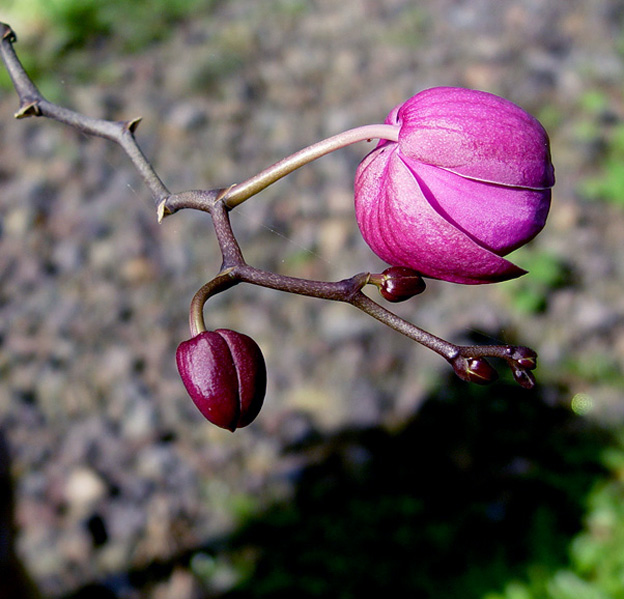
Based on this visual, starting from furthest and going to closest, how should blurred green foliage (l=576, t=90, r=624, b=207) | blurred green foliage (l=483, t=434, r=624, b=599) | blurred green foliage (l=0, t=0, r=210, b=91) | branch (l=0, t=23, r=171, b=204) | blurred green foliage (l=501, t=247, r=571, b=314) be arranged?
blurred green foliage (l=0, t=0, r=210, b=91)
blurred green foliage (l=576, t=90, r=624, b=207)
blurred green foliage (l=501, t=247, r=571, b=314)
blurred green foliage (l=483, t=434, r=624, b=599)
branch (l=0, t=23, r=171, b=204)

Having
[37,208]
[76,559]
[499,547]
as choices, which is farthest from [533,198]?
[37,208]

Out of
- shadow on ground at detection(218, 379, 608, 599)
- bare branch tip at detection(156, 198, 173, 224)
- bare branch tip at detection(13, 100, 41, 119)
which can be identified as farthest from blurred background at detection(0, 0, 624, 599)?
bare branch tip at detection(156, 198, 173, 224)

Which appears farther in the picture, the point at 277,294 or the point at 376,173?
the point at 277,294

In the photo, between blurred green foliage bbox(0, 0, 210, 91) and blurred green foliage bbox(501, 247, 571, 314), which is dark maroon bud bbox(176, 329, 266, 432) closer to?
blurred green foliage bbox(501, 247, 571, 314)

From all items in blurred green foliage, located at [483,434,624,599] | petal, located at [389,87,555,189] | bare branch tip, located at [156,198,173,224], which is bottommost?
blurred green foliage, located at [483,434,624,599]

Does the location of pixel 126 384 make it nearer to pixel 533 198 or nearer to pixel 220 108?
pixel 220 108

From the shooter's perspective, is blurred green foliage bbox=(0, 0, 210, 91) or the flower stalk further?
blurred green foliage bbox=(0, 0, 210, 91)

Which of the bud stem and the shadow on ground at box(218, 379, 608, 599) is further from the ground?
the bud stem
